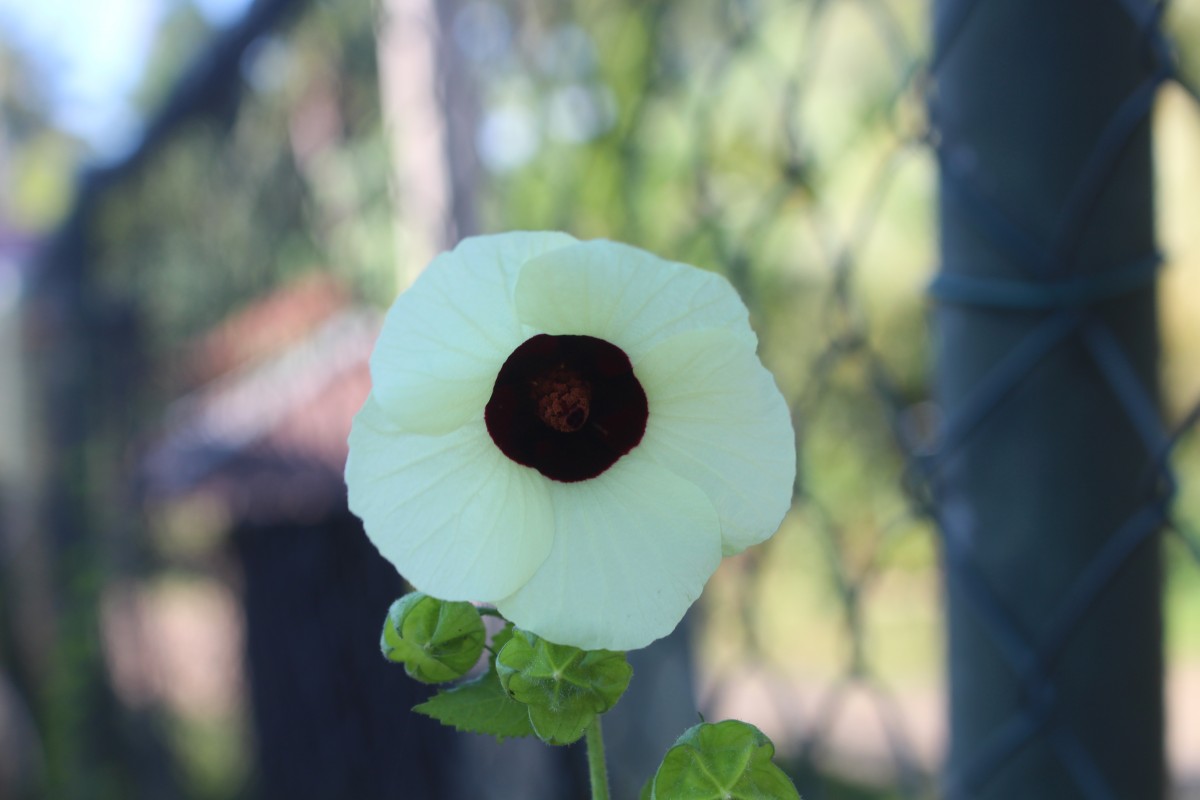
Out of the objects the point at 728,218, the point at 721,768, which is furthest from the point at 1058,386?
the point at 728,218

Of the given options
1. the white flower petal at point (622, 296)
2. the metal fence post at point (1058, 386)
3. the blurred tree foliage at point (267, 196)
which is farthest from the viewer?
the blurred tree foliage at point (267, 196)

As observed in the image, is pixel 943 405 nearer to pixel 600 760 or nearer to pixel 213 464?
pixel 600 760

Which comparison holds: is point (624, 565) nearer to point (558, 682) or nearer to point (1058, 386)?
point (558, 682)

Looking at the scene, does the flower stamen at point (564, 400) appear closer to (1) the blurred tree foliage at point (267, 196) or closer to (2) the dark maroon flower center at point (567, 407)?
(2) the dark maroon flower center at point (567, 407)

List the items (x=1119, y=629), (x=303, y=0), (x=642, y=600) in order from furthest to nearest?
(x=303, y=0) < (x=1119, y=629) < (x=642, y=600)

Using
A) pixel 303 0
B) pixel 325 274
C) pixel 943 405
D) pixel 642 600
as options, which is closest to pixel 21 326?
pixel 325 274

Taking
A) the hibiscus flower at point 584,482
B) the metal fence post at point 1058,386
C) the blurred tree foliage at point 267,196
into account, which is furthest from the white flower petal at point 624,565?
the blurred tree foliage at point 267,196
